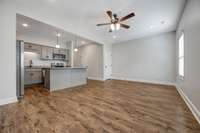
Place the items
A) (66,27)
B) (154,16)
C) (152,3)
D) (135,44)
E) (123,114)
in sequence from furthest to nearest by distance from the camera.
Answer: (135,44) < (66,27) < (154,16) < (152,3) < (123,114)

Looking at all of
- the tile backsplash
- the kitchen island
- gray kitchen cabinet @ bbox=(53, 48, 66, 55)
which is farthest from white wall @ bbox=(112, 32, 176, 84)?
the tile backsplash

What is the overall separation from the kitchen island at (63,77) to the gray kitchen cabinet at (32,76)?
1391 millimetres

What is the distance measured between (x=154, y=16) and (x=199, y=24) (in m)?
2.19

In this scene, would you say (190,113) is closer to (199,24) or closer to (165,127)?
(165,127)

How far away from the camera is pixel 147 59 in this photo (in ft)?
20.8

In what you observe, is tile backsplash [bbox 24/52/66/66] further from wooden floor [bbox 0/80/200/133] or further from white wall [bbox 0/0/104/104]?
wooden floor [bbox 0/80/200/133]

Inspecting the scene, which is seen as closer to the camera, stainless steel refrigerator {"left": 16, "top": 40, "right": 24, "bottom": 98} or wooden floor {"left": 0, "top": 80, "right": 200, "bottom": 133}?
wooden floor {"left": 0, "top": 80, "right": 200, "bottom": 133}

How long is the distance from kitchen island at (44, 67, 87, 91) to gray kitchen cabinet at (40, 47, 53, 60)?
223 cm

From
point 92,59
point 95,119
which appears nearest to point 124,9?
point 95,119

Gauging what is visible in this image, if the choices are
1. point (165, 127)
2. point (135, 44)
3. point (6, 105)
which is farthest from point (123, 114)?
point (135, 44)

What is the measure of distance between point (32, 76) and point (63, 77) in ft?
7.01

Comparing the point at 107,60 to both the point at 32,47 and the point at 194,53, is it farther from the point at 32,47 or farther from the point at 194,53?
the point at 194,53

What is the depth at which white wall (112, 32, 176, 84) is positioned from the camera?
5.55 m

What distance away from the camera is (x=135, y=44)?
6.89 m
